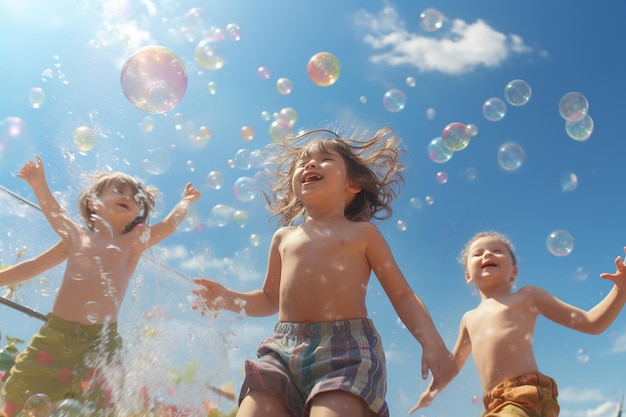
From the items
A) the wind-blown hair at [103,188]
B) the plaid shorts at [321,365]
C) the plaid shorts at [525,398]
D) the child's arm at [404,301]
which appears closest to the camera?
the plaid shorts at [321,365]

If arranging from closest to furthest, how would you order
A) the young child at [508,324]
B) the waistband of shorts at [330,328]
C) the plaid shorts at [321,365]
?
the plaid shorts at [321,365] < the waistband of shorts at [330,328] < the young child at [508,324]

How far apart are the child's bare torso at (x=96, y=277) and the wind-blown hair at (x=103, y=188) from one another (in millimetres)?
240

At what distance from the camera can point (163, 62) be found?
536 centimetres

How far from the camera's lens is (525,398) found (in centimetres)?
358

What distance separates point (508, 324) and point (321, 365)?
2.05 meters

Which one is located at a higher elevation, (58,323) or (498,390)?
(498,390)

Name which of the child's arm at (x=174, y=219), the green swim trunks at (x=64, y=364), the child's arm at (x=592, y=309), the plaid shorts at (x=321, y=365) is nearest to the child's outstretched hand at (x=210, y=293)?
the plaid shorts at (x=321, y=365)

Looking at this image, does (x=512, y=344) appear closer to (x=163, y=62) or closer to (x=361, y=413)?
(x=361, y=413)

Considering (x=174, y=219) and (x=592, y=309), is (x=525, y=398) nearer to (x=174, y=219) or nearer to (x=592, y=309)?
(x=592, y=309)

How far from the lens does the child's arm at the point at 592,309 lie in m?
4.04

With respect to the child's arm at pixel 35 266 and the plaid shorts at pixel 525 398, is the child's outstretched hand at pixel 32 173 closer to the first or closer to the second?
the child's arm at pixel 35 266

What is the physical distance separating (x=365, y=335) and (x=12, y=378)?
8.10ft

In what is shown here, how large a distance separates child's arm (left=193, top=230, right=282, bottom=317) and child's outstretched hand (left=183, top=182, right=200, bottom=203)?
1.70 metres

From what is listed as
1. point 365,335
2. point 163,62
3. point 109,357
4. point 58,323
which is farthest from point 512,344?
point 163,62
